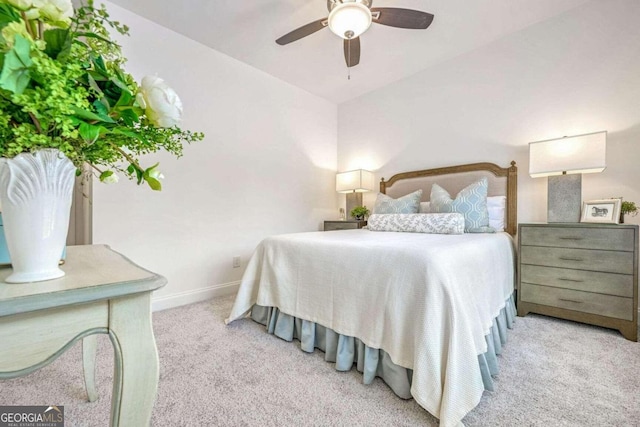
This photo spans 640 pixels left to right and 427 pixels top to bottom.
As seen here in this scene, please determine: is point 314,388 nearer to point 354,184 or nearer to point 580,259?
point 580,259

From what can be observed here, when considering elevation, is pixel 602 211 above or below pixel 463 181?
below

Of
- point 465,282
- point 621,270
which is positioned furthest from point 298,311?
point 621,270

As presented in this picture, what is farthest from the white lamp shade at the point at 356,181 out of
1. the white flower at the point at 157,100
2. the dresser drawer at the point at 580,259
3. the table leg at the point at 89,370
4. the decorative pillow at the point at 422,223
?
the white flower at the point at 157,100

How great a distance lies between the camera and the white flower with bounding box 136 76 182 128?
0.60 m

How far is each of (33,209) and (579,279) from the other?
3016 millimetres

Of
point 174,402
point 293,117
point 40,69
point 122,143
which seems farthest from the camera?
point 293,117

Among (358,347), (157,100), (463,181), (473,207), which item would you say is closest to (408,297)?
(358,347)

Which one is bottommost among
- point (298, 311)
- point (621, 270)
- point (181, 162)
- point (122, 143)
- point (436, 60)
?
point (298, 311)

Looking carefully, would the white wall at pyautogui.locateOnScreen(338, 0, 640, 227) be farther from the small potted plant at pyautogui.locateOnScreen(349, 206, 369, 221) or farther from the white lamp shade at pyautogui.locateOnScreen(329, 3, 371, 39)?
the white lamp shade at pyautogui.locateOnScreen(329, 3, 371, 39)

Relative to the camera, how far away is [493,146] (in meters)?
2.87

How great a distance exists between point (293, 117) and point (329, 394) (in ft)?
10.6

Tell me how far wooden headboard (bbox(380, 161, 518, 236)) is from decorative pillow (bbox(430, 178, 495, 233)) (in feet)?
0.87

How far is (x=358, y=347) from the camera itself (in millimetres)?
1523

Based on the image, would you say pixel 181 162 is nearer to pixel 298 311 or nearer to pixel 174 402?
pixel 298 311
